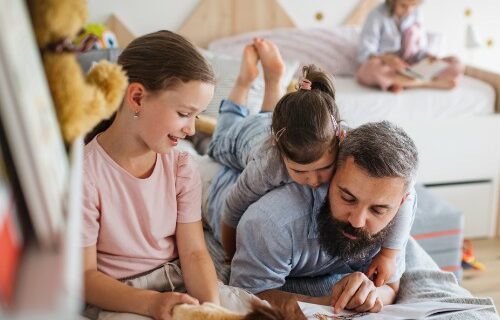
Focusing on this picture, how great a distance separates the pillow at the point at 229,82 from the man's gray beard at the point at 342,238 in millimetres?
1046

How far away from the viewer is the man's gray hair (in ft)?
3.93

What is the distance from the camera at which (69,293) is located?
46cm

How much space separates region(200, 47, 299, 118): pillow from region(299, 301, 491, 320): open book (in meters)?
1.21

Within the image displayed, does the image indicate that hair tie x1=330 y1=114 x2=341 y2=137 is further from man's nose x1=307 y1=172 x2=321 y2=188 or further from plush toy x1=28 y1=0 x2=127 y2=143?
plush toy x1=28 y1=0 x2=127 y2=143

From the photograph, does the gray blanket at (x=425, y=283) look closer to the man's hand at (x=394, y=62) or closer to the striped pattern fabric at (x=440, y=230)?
the striped pattern fabric at (x=440, y=230)

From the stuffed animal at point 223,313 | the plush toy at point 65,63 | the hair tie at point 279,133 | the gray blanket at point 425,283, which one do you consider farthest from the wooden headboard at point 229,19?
the plush toy at point 65,63

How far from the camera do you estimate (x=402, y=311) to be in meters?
1.24

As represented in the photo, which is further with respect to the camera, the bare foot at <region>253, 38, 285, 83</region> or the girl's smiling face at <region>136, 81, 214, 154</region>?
the bare foot at <region>253, 38, 285, 83</region>

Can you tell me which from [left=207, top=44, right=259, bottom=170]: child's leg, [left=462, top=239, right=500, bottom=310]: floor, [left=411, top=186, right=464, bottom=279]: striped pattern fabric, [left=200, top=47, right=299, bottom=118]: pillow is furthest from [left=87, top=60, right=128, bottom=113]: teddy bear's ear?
[left=462, top=239, right=500, bottom=310]: floor

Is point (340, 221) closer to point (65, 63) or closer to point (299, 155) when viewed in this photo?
point (299, 155)

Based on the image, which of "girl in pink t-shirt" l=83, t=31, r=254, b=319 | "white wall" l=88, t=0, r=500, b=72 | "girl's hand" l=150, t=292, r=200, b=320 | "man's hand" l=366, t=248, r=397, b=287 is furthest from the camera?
"white wall" l=88, t=0, r=500, b=72

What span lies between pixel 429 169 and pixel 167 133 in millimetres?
1859

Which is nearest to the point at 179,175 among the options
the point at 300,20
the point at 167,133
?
the point at 167,133

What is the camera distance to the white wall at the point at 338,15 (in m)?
2.98
